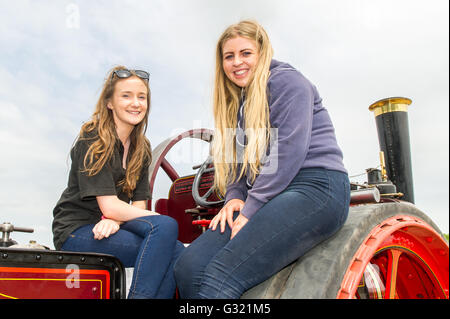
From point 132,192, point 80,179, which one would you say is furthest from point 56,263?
point 132,192

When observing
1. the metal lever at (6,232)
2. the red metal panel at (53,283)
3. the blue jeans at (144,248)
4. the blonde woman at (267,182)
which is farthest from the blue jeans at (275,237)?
the metal lever at (6,232)

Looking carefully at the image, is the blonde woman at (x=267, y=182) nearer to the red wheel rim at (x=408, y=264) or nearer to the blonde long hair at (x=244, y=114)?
the blonde long hair at (x=244, y=114)

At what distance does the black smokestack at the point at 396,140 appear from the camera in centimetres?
390

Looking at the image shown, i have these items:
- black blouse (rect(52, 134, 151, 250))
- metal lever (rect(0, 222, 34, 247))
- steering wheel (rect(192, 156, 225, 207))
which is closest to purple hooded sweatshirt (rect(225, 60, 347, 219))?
black blouse (rect(52, 134, 151, 250))

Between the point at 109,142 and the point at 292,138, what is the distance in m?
0.97

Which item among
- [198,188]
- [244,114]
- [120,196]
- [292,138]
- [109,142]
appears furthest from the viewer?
[198,188]

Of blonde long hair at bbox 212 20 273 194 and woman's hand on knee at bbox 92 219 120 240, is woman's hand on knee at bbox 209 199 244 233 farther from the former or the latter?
woman's hand on knee at bbox 92 219 120 240

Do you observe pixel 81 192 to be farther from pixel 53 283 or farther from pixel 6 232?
pixel 53 283

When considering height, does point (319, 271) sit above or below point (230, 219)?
below

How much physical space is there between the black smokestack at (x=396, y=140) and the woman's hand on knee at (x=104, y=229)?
3109 mm

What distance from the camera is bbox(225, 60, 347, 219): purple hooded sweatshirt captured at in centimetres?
152

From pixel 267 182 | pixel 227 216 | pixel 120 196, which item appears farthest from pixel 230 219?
pixel 120 196

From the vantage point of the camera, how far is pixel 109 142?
195 centimetres
